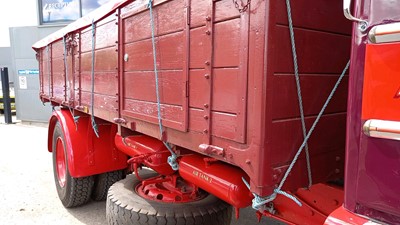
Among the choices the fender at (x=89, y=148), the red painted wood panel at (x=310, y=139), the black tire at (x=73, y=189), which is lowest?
the black tire at (x=73, y=189)

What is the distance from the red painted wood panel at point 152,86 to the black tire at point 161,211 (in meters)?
0.76

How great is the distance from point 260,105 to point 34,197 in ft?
14.2

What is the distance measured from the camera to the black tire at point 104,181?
4285 millimetres

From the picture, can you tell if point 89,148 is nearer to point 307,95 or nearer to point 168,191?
point 168,191

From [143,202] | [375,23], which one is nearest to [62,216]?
[143,202]

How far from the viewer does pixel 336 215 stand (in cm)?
128

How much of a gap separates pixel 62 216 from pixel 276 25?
12.1 feet

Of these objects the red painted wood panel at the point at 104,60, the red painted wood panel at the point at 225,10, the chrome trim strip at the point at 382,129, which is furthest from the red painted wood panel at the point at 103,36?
the chrome trim strip at the point at 382,129

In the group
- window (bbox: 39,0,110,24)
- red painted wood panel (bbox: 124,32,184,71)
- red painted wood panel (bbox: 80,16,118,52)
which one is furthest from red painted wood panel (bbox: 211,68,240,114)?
window (bbox: 39,0,110,24)

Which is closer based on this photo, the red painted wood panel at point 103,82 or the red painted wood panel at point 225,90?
the red painted wood panel at point 225,90

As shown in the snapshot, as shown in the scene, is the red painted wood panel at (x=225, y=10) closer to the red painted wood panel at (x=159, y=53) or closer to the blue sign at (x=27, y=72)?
the red painted wood panel at (x=159, y=53)

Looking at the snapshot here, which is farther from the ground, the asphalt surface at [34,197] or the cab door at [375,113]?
the cab door at [375,113]

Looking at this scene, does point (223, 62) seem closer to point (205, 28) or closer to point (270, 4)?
point (205, 28)

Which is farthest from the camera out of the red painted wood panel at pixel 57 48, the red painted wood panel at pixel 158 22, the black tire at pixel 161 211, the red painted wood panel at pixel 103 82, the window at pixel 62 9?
the window at pixel 62 9
